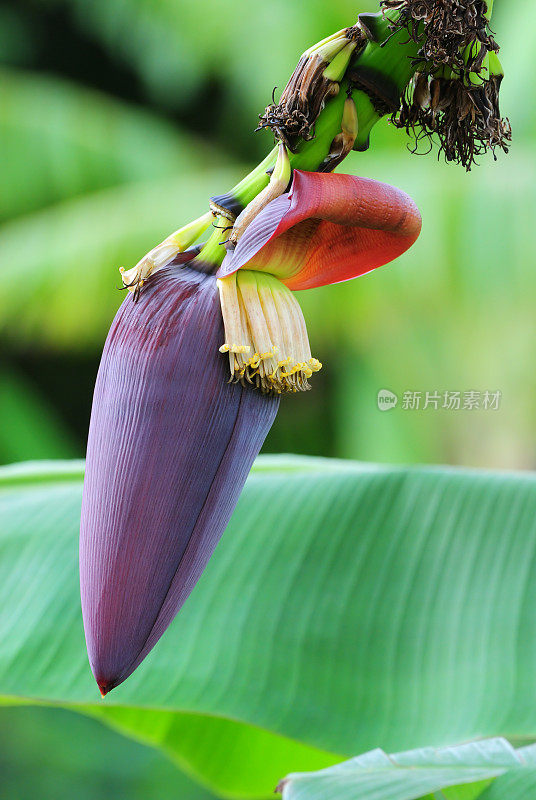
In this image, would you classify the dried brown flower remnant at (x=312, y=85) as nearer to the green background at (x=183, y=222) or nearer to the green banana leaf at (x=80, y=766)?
the green background at (x=183, y=222)

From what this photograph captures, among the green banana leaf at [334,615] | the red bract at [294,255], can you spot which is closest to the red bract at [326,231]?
the red bract at [294,255]

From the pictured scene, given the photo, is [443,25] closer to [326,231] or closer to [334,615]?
[326,231]

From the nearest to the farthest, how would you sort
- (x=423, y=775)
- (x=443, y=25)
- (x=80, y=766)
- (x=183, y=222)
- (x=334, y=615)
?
(x=443, y=25), (x=423, y=775), (x=334, y=615), (x=183, y=222), (x=80, y=766)

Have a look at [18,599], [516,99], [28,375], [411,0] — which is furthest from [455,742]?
[28,375]

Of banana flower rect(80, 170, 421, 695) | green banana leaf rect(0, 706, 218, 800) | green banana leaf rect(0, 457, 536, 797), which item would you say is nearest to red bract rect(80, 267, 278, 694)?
banana flower rect(80, 170, 421, 695)

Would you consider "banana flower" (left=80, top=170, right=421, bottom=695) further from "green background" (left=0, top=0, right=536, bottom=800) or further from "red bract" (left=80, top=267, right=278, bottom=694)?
"green background" (left=0, top=0, right=536, bottom=800)

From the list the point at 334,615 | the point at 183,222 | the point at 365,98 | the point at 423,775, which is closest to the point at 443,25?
the point at 365,98

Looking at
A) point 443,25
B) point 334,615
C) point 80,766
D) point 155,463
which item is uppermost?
point 443,25
